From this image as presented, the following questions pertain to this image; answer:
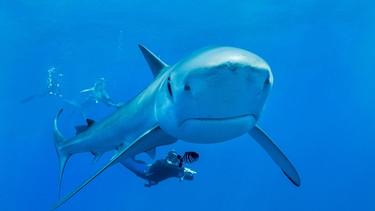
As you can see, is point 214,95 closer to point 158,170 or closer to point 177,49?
point 158,170

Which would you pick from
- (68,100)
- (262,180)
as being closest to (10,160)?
(68,100)

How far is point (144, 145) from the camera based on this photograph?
12.0 ft

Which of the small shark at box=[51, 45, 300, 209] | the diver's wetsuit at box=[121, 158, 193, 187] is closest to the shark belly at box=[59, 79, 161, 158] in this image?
the small shark at box=[51, 45, 300, 209]

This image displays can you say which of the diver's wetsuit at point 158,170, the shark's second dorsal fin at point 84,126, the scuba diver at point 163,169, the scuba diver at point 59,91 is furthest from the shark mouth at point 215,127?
the scuba diver at point 59,91

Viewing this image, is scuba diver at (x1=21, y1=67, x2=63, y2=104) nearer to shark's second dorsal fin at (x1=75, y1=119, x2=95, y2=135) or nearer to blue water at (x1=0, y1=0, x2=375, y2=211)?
blue water at (x1=0, y1=0, x2=375, y2=211)

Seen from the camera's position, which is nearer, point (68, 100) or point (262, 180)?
point (68, 100)

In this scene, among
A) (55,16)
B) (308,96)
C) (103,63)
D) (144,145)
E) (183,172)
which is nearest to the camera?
(144,145)

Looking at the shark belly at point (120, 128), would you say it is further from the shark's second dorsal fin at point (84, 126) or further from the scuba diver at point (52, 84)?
the scuba diver at point (52, 84)

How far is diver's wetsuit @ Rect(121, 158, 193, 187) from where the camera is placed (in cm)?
853

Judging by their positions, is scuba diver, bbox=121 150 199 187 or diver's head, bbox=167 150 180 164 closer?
diver's head, bbox=167 150 180 164

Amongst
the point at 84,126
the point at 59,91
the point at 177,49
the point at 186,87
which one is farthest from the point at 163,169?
the point at 59,91

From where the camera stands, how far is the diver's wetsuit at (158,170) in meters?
8.53

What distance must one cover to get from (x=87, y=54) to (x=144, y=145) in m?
23.7

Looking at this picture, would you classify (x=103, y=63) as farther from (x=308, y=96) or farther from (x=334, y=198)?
(x=308, y=96)
